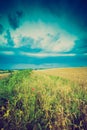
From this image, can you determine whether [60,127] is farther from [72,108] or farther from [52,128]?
[72,108]

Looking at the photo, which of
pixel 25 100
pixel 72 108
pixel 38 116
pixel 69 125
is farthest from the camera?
pixel 25 100

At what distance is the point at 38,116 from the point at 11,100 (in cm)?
92

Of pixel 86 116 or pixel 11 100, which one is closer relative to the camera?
pixel 86 116

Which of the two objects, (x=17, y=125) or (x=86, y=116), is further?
(x=86, y=116)

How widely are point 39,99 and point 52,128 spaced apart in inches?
44.7

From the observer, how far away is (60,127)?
2898 millimetres

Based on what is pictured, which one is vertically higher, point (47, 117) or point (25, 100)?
point (25, 100)

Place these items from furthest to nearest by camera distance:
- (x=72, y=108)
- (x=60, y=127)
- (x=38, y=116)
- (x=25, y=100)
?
1. (x=25, y=100)
2. (x=72, y=108)
3. (x=38, y=116)
4. (x=60, y=127)

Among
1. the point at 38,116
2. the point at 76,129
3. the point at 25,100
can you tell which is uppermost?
the point at 25,100

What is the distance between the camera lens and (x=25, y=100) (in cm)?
391

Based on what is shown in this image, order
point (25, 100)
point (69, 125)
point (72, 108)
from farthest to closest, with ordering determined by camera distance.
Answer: point (25, 100)
point (72, 108)
point (69, 125)

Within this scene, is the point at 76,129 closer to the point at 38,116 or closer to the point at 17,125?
the point at 38,116

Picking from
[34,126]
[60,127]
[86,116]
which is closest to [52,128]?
[60,127]

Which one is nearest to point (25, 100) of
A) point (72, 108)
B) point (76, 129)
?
point (72, 108)
